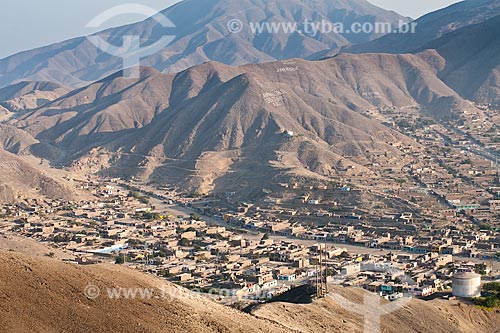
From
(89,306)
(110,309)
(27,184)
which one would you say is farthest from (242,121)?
(89,306)

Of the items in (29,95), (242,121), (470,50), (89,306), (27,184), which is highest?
(470,50)

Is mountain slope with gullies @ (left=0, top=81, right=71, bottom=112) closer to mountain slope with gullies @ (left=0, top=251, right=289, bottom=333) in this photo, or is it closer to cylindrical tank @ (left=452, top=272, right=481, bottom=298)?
cylindrical tank @ (left=452, top=272, right=481, bottom=298)

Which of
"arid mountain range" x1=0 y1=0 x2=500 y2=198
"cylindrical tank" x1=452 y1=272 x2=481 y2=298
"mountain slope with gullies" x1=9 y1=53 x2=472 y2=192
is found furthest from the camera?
"arid mountain range" x1=0 y1=0 x2=500 y2=198

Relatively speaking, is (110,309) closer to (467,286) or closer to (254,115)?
(467,286)

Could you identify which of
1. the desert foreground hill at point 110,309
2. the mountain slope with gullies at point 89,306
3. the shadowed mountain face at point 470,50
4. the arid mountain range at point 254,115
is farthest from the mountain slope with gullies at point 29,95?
the mountain slope with gullies at point 89,306

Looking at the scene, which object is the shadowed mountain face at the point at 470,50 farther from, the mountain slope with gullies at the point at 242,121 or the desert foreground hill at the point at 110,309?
the desert foreground hill at the point at 110,309

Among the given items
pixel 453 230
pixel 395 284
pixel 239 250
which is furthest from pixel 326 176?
pixel 395 284

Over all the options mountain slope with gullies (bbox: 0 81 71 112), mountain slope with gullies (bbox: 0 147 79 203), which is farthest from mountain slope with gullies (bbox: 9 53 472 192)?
mountain slope with gullies (bbox: 0 81 71 112)
